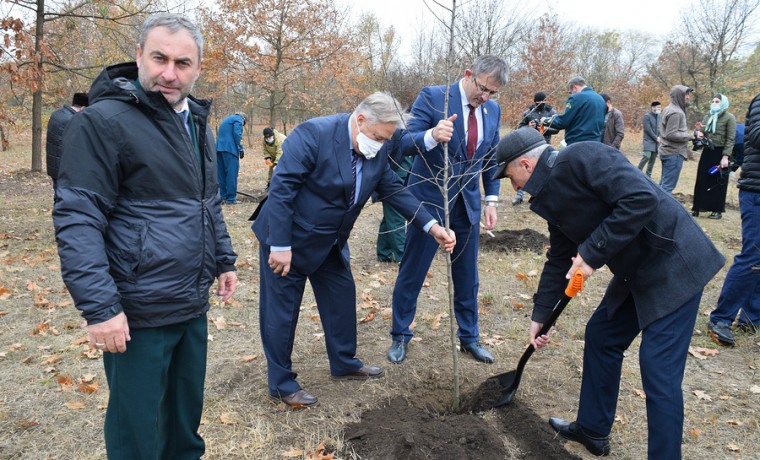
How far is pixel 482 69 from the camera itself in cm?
359

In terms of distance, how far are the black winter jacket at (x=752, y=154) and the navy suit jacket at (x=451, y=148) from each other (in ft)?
7.29

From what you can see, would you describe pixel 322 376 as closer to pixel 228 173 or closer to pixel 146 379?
pixel 146 379

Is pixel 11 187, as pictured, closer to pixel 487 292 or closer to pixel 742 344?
pixel 487 292

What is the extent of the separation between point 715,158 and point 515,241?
4.50 m

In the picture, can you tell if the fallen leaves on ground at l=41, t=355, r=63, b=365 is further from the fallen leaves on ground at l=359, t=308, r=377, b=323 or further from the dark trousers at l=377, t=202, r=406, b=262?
the dark trousers at l=377, t=202, r=406, b=262

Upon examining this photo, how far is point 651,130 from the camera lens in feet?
38.8

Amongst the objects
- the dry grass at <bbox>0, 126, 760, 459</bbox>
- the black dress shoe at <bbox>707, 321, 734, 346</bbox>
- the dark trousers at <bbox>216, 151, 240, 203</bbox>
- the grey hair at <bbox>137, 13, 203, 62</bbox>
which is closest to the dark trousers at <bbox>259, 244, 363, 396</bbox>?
the dry grass at <bbox>0, 126, 760, 459</bbox>

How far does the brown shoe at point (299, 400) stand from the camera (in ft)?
11.2

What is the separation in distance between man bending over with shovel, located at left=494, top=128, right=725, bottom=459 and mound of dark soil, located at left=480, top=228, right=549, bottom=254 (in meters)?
4.83

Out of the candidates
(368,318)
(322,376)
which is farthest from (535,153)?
(368,318)

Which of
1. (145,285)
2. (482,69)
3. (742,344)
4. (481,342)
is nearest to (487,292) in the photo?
(481,342)

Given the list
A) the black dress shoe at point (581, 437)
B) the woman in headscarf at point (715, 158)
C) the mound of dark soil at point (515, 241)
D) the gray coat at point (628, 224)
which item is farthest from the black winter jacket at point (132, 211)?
the woman in headscarf at point (715, 158)

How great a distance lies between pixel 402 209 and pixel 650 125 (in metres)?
10.6

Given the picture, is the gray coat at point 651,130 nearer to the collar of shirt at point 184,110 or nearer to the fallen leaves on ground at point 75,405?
the collar of shirt at point 184,110
